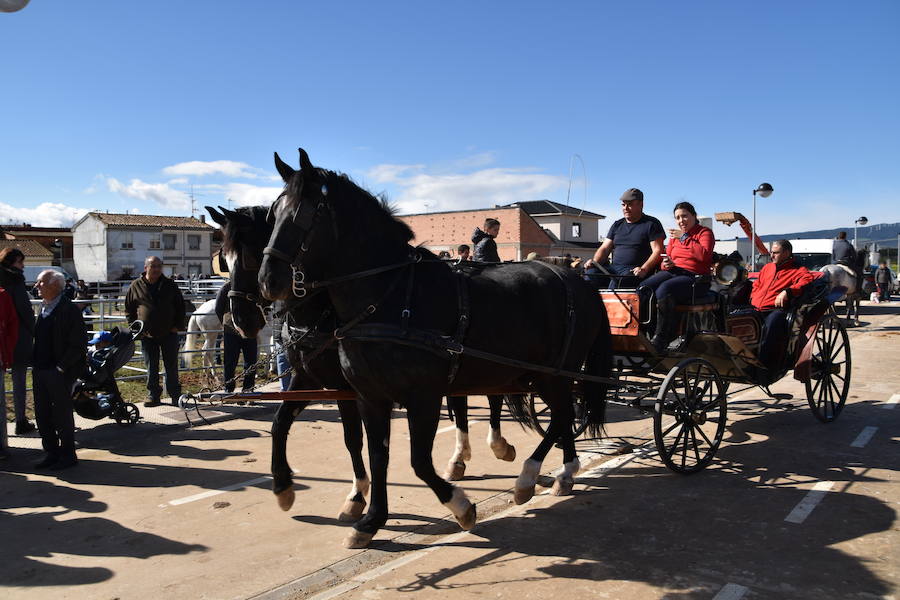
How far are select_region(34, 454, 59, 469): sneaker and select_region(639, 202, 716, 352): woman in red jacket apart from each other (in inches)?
233

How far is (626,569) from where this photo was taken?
12.5 feet

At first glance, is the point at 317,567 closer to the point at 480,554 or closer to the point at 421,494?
the point at 480,554

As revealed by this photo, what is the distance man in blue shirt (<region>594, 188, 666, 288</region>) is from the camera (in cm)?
649

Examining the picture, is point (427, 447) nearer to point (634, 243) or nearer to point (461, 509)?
point (461, 509)

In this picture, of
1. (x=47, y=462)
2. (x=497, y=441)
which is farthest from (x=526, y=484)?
(x=47, y=462)

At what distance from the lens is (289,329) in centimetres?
503

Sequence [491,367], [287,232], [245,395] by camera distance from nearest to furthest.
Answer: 1. [287,232]
2. [491,367]
3. [245,395]

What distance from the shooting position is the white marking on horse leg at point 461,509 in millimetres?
4211

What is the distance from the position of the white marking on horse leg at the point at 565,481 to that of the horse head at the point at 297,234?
2.69 metres

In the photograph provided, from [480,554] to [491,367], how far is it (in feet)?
4.10

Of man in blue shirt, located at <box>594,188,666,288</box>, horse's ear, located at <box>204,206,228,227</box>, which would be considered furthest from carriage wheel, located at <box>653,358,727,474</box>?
horse's ear, located at <box>204,206,228,227</box>

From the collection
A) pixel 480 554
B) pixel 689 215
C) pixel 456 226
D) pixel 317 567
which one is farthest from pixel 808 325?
pixel 456 226

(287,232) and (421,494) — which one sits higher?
(287,232)

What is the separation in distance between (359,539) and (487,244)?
439cm
